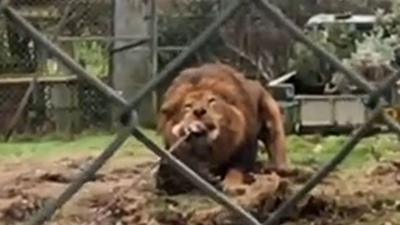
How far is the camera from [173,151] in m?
4.22

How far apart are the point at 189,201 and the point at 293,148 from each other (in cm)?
198

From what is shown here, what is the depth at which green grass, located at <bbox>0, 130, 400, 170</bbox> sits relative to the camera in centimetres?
532

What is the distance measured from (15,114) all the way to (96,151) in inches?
92.6

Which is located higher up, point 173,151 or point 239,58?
point 173,151

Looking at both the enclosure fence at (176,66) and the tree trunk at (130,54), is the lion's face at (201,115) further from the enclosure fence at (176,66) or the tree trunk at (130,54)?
the tree trunk at (130,54)

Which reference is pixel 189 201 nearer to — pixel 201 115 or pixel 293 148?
pixel 201 115

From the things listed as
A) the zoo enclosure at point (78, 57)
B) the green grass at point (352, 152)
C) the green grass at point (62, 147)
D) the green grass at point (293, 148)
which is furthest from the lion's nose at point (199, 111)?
the zoo enclosure at point (78, 57)

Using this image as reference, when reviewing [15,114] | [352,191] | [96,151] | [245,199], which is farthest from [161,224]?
[15,114]

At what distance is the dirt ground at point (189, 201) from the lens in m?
3.81

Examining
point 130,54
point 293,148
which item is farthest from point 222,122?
point 130,54

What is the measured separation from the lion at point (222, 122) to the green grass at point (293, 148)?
0.15m

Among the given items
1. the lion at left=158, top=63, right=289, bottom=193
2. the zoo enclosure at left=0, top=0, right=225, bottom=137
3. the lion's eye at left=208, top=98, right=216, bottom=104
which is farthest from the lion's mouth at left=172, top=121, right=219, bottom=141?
the zoo enclosure at left=0, top=0, right=225, bottom=137

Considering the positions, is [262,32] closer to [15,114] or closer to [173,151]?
[15,114]

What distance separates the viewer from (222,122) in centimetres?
467
